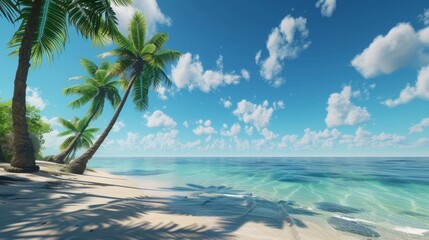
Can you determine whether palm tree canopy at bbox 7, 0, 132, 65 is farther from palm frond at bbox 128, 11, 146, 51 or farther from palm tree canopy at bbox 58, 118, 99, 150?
palm tree canopy at bbox 58, 118, 99, 150

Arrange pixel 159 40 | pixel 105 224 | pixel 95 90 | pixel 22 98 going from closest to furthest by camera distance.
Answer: pixel 105 224 → pixel 22 98 → pixel 159 40 → pixel 95 90

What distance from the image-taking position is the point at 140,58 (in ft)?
54.6

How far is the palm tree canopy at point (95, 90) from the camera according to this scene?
21438 millimetres

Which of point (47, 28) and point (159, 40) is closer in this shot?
point (47, 28)

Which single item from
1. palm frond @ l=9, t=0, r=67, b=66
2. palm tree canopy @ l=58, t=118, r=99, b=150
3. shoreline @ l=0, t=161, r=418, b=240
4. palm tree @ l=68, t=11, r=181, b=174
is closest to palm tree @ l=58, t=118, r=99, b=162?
palm tree canopy @ l=58, t=118, r=99, b=150

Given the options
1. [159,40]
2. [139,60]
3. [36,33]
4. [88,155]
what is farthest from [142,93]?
[36,33]

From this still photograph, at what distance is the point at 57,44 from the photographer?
9.95 metres

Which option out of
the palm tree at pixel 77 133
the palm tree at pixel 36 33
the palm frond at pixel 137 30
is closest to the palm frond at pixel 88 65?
the palm tree at pixel 77 133

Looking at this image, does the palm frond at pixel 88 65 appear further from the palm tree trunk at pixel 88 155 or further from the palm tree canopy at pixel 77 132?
the palm tree trunk at pixel 88 155

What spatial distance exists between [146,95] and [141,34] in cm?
482

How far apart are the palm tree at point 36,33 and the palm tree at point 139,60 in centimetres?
493

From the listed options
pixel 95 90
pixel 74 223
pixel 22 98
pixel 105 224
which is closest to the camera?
pixel 74 223

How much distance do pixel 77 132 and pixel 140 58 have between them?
13.8 metres

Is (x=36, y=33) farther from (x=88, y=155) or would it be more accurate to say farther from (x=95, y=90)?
(x=95, y=90)
